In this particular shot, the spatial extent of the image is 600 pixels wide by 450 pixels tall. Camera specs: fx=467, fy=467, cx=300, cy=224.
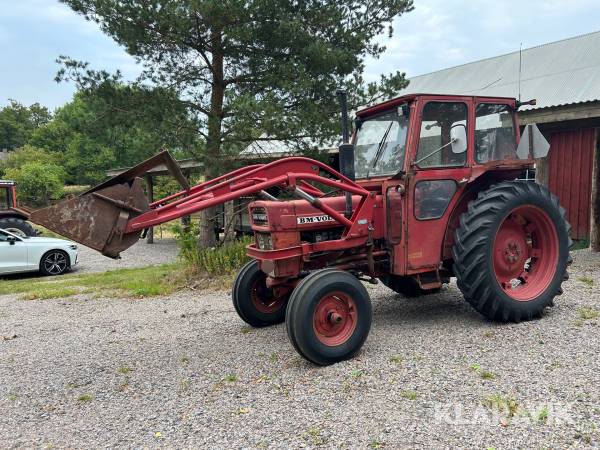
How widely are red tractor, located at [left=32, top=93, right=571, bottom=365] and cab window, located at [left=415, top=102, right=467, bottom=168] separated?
0.01m

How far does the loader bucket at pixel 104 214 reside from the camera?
350 centimetres

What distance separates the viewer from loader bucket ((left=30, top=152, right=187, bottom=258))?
350cm

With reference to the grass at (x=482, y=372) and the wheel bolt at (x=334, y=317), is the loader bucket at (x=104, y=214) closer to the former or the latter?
the wheel bolt at (x=334, y=317)

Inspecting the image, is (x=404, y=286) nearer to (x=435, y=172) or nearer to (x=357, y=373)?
(x=435, y=172)

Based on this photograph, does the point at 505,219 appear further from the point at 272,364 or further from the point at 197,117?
the point at 197,117

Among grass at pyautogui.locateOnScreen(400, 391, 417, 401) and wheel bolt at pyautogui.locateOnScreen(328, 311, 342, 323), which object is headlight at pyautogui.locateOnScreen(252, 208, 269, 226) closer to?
wheel bolt at pyautogui.locateOnScreen(328, 311, 342, 323)

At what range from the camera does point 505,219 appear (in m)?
4.75

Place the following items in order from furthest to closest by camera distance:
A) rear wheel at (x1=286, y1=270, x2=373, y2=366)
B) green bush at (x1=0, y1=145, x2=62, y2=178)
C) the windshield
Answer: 1. green bush at (x1=0, y1=145, x2=62, y2=178)
2. the windshield
3. rear wheel at (x1=286, y1=270, x2=373, y2=366)

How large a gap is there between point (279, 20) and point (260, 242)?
236 inches

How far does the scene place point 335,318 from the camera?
12.8 ft

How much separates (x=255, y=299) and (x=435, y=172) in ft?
7.48

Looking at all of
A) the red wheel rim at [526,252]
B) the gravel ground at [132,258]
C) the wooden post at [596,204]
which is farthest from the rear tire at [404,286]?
the gravel ground at [132,258]

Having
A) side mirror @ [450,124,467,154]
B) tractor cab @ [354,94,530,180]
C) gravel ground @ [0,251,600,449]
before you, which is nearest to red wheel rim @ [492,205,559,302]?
gravel ground @ [0,251,600,449]

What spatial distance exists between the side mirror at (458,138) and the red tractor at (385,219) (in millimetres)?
11
